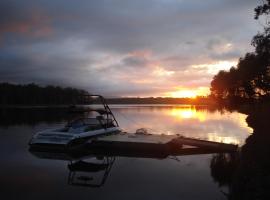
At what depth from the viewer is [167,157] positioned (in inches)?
869

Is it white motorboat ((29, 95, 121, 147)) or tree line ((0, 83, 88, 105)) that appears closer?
white motorboat ((29, 95, 121, 147))

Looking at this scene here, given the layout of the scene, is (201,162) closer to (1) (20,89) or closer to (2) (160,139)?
(2) (160,139)

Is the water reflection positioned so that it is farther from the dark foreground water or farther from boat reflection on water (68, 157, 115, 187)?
boat reflection on water (68, 157, 115, 187)

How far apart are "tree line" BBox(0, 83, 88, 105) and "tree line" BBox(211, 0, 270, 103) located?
312 feet

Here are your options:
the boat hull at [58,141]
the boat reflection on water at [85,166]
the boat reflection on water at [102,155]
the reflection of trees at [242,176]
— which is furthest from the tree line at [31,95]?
the reflection of trees at [242,176]

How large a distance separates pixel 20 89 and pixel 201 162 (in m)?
136

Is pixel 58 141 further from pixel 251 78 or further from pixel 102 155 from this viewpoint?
pixel 251 78

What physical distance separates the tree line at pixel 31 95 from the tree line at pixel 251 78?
9502 cm

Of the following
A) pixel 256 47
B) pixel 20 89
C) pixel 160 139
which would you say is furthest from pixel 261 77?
pixel 20 89

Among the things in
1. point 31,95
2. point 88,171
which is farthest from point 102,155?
point 31,95

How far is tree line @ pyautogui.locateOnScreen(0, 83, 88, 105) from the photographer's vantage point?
139750 mm

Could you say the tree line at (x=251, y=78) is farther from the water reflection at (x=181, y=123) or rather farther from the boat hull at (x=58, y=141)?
the boat hull at (x=58, y=141)

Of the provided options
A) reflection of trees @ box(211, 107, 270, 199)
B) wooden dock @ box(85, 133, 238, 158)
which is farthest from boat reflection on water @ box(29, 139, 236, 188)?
reflection of trees @ box(211, 107, 270, 199)

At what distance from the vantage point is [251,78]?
40219mm
